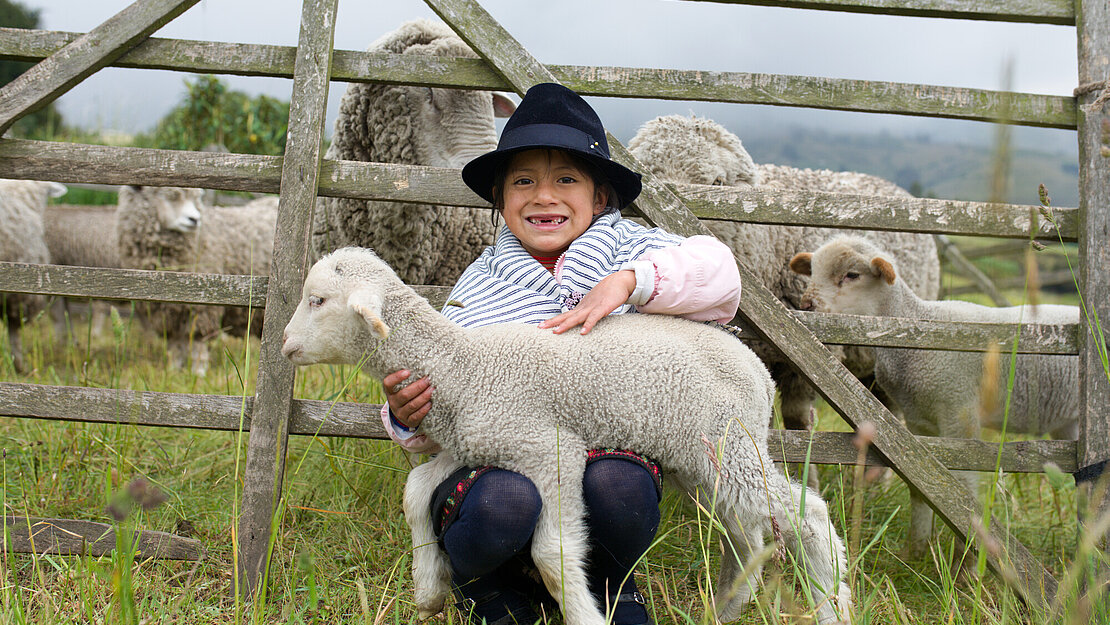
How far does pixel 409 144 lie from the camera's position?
3.27 m

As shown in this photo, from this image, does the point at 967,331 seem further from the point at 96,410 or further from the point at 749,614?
the point at 96,410

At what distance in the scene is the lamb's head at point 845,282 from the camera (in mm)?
3229

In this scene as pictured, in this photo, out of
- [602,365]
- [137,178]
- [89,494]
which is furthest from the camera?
[89,494]

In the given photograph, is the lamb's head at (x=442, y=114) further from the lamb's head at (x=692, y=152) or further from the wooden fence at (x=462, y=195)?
the wooden fence at (x=462, y=195)

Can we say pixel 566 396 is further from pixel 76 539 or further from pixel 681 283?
pixel 76 539

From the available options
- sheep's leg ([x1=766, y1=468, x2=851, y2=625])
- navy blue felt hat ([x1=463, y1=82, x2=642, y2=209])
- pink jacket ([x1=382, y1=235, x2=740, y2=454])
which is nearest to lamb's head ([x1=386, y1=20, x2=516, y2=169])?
navy blue felt hat ([x1=463, y1=82, x2=642, y2=209])

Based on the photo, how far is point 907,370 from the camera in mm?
3260

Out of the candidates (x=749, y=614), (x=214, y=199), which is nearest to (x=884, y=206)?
(x=749, y=614)

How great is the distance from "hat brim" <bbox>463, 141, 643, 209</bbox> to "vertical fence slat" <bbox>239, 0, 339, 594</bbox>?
48 cm

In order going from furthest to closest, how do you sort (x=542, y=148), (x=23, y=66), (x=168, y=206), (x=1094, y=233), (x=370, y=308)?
(x=23, y=66)
(x=168, y=206)
(x=1094, y=233)
(x=542, y=148)
(x=370, y=308)

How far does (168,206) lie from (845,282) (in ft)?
17.3

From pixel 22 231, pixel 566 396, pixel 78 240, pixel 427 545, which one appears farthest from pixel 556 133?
→ pixel 78 240

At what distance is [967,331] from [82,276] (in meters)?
2.66

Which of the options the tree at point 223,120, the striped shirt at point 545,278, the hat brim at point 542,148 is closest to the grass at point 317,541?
the striped shirt at point 545,278
